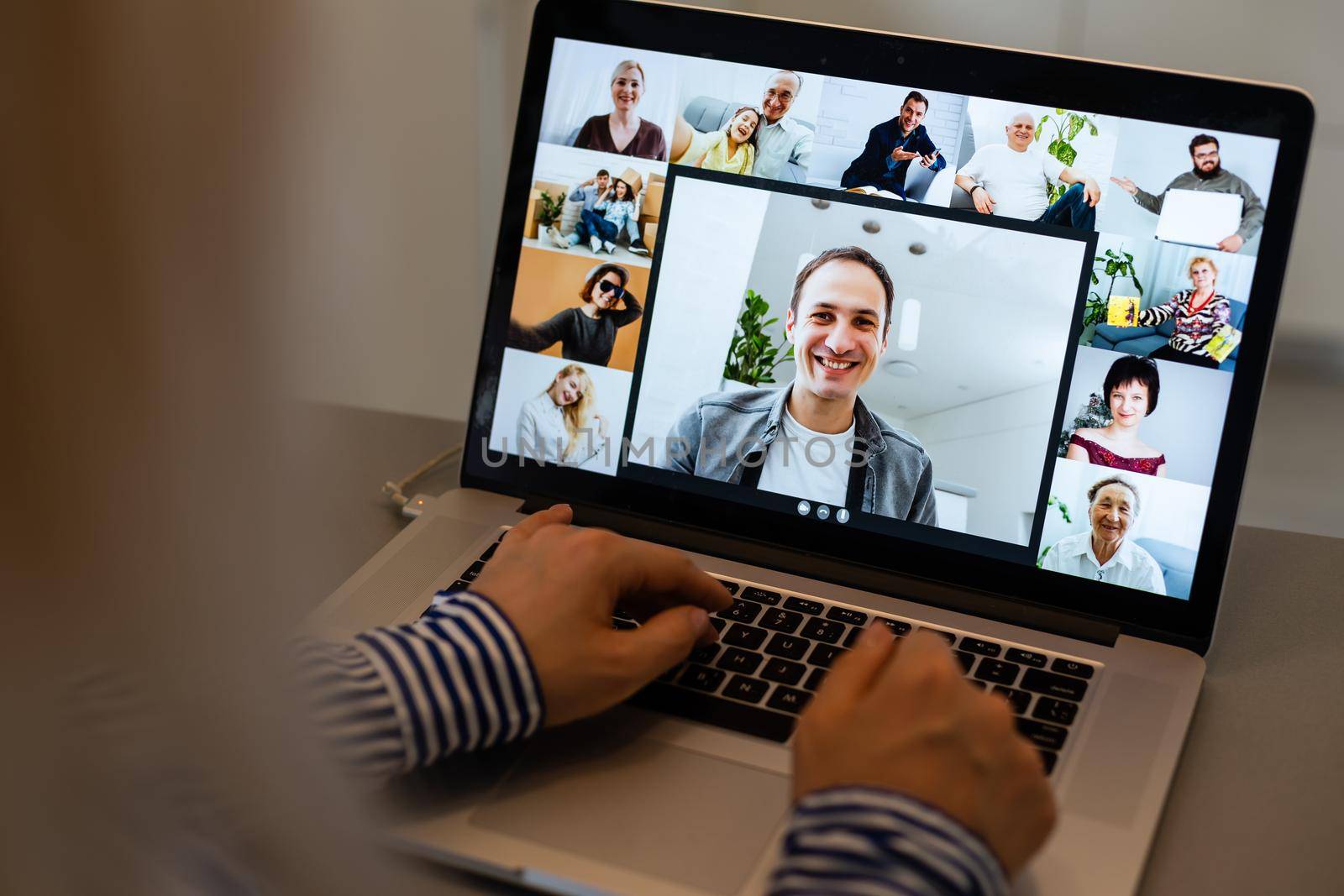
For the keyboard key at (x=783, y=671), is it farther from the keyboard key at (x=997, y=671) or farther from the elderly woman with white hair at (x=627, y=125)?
the elderly woman with white hair at (x=627, y=125)

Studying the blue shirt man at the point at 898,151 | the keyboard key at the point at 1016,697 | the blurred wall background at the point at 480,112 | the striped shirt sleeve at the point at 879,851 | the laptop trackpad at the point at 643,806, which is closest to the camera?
the striped shirt sleeve at the point at 879,851

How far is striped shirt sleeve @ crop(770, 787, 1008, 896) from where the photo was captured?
38 cm

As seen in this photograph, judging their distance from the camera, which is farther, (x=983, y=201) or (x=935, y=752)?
(x=983, y=201)

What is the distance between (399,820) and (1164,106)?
582mm

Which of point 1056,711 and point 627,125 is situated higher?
point 627,125

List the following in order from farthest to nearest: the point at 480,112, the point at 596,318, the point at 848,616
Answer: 1. the point at 480,112
2. the point at 596,318
3. the point at 848,616

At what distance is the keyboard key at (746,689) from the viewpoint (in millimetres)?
615

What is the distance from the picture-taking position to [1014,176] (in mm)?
705

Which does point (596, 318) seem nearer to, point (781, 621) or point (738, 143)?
point (738, 143)

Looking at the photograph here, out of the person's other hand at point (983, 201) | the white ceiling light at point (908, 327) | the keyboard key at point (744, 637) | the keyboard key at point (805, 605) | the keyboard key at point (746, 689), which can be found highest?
the person's other hand at point (983, 201)

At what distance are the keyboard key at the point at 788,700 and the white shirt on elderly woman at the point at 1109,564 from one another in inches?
7.4

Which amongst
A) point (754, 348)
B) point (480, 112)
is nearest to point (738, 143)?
point (754, 348)

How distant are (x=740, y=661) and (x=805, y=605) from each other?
81mm

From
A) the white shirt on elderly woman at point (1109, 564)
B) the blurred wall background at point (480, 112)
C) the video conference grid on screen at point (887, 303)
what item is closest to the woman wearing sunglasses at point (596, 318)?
the video conference grid on screen at point (887, 303)
